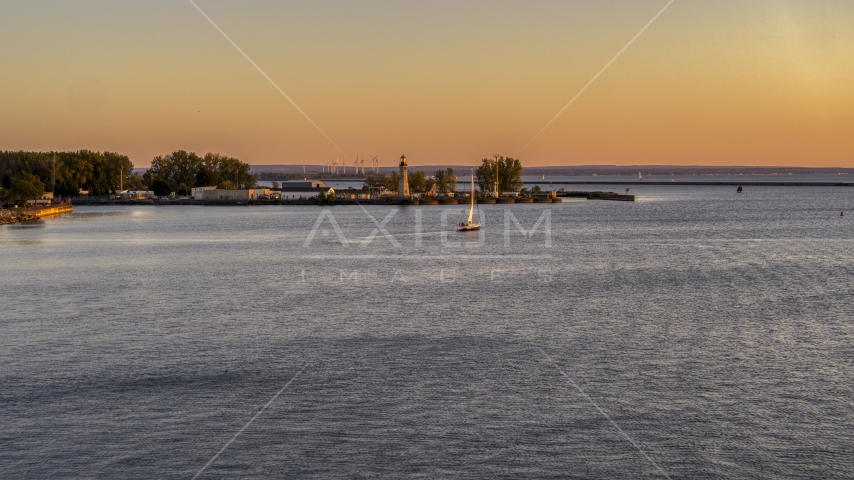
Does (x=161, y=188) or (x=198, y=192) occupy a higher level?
(x=161, y=188)

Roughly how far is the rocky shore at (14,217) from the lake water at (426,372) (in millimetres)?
44251

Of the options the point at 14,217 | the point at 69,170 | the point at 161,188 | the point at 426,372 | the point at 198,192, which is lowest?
the point at 14,217

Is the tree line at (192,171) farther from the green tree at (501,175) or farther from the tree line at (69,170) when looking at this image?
the green tree at (501,175)

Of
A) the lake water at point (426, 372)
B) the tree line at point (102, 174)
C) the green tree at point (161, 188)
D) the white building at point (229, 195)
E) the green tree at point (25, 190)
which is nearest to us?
the lake water at point (426, 372)

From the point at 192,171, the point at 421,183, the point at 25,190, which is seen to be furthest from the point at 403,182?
the point at 25,190

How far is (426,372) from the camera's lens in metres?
16.9

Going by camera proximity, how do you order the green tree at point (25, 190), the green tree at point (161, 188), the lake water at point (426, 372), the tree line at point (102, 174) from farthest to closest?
1. the green tree at point (161, 188)
2. the tree line at point (102, 174)
3. the green tree at point (25, 190)
4. the lake water at point (426, 372)

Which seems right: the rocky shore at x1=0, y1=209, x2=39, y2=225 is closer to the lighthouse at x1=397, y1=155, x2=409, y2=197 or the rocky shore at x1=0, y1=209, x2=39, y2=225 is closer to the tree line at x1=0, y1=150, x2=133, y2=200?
the tree line at x1=0, y1=150, x2=133, y2=200

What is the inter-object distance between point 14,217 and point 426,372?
A: 74.5 metres

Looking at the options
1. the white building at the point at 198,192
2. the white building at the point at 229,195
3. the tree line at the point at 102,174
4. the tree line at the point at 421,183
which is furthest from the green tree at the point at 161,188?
the tree line at the point at 421,183

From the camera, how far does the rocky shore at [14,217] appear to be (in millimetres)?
77381

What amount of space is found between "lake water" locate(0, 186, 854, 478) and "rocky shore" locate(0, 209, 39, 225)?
145 ft

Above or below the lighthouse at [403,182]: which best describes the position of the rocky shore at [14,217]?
below

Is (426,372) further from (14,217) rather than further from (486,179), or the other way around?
(486,179)
